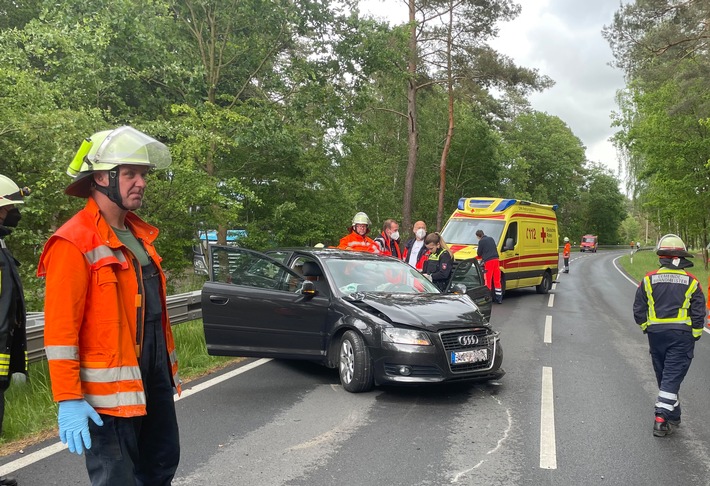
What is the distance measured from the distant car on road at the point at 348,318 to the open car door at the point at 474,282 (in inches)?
43.1

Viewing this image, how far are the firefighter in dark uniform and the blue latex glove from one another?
465 centimetres

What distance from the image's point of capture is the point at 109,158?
8.63 ft

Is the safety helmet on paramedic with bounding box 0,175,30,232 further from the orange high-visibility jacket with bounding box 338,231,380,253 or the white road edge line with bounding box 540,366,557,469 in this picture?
the orange high-visibility jacket with bounding box 338,231,380,253

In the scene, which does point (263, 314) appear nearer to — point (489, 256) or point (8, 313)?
point (8, 313)

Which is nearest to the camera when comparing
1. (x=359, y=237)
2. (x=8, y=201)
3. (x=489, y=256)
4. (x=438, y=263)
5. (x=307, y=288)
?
(x=8, y=201)

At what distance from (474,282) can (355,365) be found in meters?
4.18

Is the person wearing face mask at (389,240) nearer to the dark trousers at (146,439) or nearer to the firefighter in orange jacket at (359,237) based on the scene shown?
the firefighter in orange jacket at (359,237)

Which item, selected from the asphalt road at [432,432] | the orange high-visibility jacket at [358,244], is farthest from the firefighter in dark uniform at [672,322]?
the orange high-visibility jacket at [358,244]

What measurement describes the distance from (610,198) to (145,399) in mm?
94733

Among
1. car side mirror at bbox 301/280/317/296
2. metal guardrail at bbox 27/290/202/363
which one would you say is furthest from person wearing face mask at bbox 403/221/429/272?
car side mirror at bbox 301/280/317/296

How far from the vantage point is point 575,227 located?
8550 centimetres

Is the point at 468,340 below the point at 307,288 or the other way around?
below

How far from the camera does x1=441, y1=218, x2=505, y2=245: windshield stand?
16391 mm

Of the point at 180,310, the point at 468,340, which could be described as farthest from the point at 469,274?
the point at 180,310
